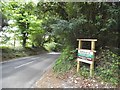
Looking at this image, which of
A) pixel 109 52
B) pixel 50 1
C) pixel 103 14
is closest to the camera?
pixel 109 52

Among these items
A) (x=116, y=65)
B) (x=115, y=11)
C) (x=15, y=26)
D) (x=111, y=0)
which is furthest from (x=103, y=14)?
(x=15, y=26)

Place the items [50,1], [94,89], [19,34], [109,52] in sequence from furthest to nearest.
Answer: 1. [19,34]
2. [50,1]
3. [109,52]
4. [94,89]

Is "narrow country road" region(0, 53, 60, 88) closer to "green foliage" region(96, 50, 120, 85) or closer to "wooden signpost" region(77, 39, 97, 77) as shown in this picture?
"wooden signpost" region(77, 39, 97, 77)

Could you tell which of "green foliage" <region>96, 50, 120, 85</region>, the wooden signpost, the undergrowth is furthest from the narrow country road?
"green foliage" <region>96, 50, 120, 85</region>

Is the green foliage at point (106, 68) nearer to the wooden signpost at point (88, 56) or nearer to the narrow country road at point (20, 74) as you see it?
the wooden signpost at point (88, 56)

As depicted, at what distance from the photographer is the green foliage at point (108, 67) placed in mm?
5455

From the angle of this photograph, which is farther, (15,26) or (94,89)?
(15,26)

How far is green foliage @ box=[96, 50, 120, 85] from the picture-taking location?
5455mm

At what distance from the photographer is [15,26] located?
1942cm

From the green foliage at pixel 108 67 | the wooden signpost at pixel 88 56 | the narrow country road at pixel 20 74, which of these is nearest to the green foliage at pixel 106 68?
the green foliage at pixel 108 67

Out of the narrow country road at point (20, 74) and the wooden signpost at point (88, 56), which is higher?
the wooden signpost at point (88, 56)

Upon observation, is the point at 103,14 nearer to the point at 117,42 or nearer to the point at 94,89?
the point at 117,42

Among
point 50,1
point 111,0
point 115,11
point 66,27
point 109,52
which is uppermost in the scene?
point 50,1

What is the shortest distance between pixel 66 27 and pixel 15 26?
14104mm
